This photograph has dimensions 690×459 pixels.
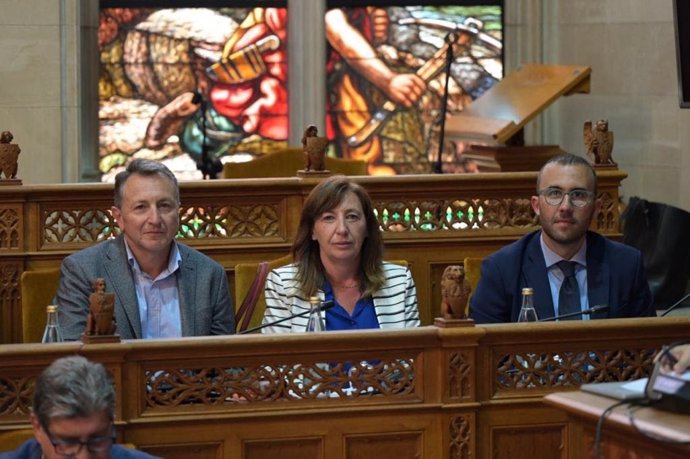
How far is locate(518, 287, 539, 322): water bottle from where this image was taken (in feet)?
18.8

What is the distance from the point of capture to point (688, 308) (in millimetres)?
10180

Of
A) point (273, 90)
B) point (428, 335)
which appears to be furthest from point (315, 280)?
point (273, 90)

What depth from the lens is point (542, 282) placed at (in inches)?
241

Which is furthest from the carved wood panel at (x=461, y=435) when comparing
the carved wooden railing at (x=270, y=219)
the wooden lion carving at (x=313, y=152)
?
the wooden lion carving at (x=313, y=152)

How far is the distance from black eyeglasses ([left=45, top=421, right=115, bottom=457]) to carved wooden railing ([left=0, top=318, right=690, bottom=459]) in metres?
1.01

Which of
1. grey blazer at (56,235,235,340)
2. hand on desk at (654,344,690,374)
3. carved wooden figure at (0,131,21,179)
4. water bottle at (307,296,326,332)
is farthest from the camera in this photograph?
carved wooden figure at (0,131,21,179)

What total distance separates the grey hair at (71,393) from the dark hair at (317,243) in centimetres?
217

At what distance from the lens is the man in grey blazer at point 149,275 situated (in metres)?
5.91

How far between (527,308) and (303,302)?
0.83 metres

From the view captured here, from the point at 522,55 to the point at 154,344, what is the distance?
848 cm

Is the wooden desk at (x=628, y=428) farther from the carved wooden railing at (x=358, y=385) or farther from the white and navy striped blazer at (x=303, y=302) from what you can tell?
the white and navy striped blazer at (x=303, y=302)

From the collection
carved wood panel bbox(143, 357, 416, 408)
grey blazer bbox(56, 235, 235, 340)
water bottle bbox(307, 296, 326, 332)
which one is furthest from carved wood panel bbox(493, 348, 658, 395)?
grey blazer bbox(56, 235, 235, 340)

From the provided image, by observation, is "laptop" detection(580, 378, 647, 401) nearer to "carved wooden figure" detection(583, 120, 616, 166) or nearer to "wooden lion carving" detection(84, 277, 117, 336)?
"wooden lion carving" detection(84, 277, 117, 336)

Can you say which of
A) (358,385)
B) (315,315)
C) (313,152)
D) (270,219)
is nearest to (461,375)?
(358,385)
